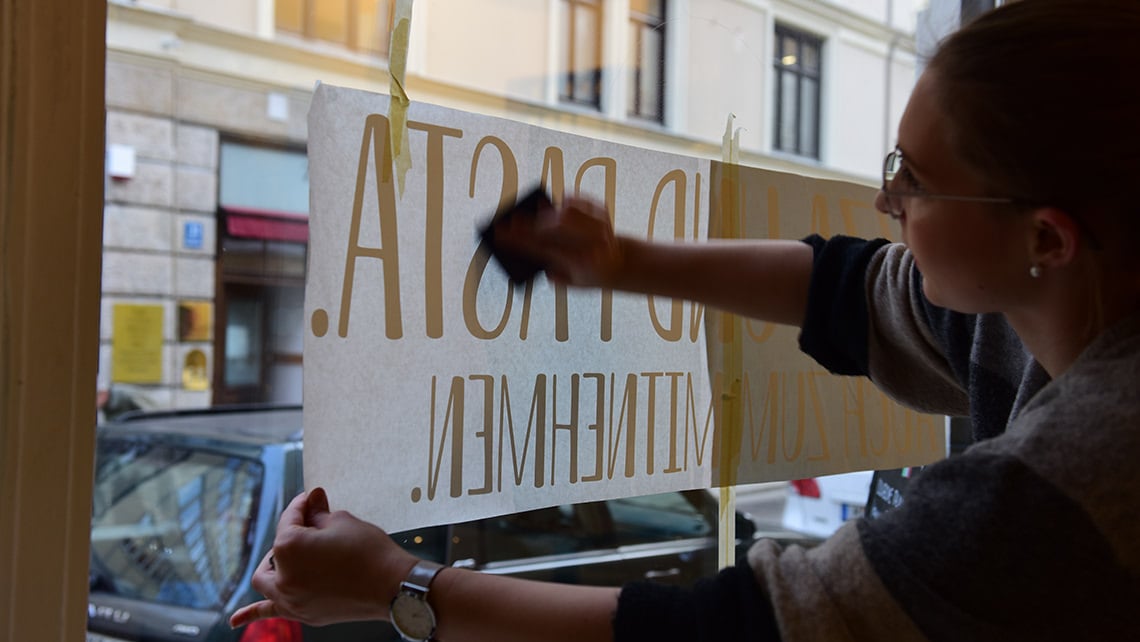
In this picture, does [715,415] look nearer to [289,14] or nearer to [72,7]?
[72,7]

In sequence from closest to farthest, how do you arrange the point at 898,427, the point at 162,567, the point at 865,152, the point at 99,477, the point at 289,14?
the point at 898,427 < the point at 865,152 < the point at 162,567 < the point at 289,14 < the point at 99,477

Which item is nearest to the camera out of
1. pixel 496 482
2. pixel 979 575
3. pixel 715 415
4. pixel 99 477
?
pixel 979 575

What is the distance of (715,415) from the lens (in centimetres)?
104

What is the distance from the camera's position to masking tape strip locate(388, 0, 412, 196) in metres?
0.78

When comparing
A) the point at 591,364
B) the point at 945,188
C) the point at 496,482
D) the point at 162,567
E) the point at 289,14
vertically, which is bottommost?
the point at 162,567

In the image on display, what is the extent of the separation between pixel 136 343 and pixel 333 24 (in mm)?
3653

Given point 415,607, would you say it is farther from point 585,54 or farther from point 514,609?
point 585,54

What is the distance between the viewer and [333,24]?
125 cm


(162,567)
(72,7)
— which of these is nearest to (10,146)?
(72,7)

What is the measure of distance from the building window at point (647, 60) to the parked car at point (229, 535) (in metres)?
0.76

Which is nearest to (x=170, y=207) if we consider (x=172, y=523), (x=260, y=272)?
(x=172, y=523)

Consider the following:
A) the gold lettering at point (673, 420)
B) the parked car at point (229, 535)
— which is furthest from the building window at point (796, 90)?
the parked car at point (229, 535)

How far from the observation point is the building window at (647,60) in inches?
44.4

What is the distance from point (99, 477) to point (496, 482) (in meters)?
2.00
